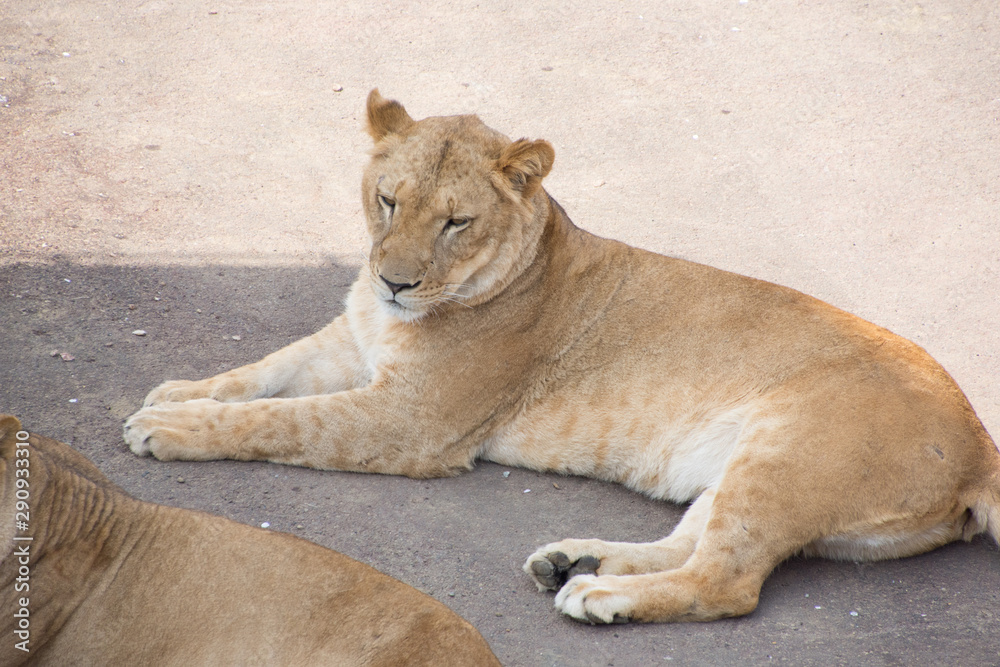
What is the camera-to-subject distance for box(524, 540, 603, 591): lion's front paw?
341cm

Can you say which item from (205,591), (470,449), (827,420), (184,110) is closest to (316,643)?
(205,591)

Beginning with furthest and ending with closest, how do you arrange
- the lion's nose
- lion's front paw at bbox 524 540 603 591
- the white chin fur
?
the white chin fur, the lion's nose, lion's front paw at bbox 524 540 603 591

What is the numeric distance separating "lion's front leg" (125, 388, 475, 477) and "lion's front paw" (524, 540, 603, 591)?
0.64 meters

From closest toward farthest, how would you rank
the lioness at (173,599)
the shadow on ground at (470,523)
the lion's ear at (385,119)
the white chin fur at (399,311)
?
the lioness at (173,599) → the shadow on ground at (470,523) → the white chin fur at (399,311) → the lion's ear at (385,119)

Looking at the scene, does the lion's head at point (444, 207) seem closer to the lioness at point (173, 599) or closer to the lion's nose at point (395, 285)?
the lion's nose at point (395, 285)

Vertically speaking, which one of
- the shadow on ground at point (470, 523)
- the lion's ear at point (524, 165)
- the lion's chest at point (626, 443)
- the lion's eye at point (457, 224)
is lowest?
the shadow on ground at point (470, 523)

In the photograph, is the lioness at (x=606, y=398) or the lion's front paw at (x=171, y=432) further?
the lion's front paw at (x=171, y=432)

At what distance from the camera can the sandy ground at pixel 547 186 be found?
351 centimetres

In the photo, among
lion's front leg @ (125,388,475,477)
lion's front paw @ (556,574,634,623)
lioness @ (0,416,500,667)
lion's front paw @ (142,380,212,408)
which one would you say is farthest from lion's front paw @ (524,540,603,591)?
lion's front paw @ (142,380,212,408)

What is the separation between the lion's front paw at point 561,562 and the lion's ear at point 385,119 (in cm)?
176

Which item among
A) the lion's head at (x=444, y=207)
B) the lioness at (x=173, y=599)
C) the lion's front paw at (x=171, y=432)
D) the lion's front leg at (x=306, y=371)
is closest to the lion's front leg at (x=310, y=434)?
the lion's front paw at (x=171, y=432)

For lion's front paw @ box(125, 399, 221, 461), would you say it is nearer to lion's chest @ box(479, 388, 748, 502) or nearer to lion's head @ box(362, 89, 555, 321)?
lion's head @ box(362, 89, 555, 321)

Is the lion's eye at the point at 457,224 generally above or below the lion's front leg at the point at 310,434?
above

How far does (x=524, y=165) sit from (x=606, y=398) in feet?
3.28
